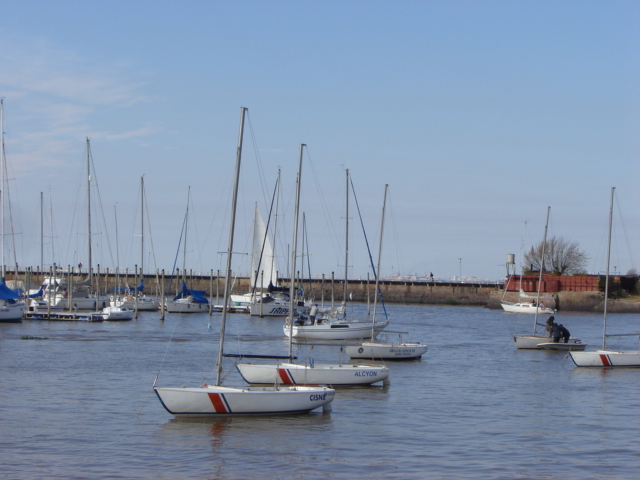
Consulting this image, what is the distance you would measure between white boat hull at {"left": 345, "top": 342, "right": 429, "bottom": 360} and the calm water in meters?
0.75

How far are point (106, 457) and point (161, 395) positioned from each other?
11.0ft

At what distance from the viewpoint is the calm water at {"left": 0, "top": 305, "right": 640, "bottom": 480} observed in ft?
64.1

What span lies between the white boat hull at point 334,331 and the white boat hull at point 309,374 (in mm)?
19320

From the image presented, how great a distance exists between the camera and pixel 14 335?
170 feet

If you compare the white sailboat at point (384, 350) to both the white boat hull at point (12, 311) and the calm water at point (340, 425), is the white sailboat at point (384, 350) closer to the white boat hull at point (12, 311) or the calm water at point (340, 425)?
the calm water at point (340, 425)

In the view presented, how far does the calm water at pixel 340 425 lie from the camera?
64.1 ft

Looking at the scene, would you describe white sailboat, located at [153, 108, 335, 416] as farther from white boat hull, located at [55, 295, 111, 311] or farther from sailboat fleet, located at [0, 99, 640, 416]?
white boat hull, located at [55, 295, 111, 311]

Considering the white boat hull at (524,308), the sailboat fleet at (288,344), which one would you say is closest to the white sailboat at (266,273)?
the sailboat fleet at (288,344)

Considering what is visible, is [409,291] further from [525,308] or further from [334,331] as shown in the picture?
[334,331]

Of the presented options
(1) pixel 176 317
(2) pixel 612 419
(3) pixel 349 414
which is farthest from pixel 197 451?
(1) pixel 176 317

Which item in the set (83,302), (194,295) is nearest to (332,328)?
(194,295)

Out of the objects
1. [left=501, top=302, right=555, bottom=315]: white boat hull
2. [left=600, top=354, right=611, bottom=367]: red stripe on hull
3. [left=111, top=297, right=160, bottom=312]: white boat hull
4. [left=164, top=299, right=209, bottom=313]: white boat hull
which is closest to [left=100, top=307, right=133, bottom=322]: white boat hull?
[left=164, top=299, right=209, bottom=313]: white boat hull

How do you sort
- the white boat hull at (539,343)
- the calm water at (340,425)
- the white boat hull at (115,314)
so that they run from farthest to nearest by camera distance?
the white boat hull at (115,314)
the white boat hull at (539,343)
the calm water at (340,425)

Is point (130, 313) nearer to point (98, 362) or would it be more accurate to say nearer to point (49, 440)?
point (98, 362)
